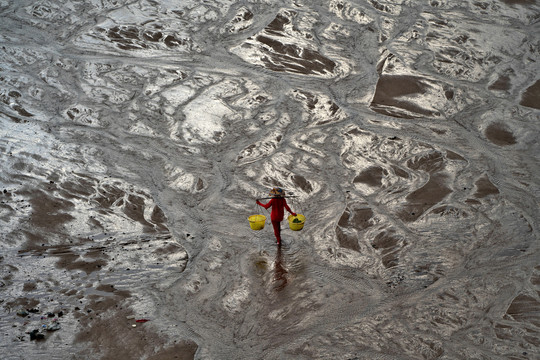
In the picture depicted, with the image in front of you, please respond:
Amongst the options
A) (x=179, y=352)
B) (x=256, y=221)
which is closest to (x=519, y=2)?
(x=256, y=221)

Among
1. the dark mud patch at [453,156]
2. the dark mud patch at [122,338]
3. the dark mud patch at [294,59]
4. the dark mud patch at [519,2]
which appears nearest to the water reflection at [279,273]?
the dark mud patch at [122,338]

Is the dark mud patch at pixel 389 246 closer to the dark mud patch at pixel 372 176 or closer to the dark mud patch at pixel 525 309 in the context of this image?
the dark mud patch at pixel 372 176

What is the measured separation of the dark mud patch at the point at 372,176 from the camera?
1126 centimetres

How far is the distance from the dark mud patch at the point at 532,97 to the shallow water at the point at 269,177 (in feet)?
0.17

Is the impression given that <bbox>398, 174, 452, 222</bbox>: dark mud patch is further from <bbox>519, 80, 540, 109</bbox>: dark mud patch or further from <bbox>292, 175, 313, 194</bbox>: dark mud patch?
<bbox>519, 80, 540, 109</bbox>: dark mud patch

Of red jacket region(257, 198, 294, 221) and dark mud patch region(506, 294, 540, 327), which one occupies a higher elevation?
red jacket region(257, 198, 294, 221)

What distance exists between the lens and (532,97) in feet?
46.3

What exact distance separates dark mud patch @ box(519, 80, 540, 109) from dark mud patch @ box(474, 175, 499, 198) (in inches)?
138

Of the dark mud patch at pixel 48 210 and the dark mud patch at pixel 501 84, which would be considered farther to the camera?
the dark mud patch at pixel 501 84

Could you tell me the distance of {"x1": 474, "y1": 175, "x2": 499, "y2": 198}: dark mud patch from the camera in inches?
430

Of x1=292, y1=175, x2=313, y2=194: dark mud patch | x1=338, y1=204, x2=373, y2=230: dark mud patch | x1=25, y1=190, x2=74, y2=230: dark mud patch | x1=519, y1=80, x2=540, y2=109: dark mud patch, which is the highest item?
x1=519, y1=80, x2=540, y2=109: dark mud patch

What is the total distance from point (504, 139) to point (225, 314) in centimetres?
746

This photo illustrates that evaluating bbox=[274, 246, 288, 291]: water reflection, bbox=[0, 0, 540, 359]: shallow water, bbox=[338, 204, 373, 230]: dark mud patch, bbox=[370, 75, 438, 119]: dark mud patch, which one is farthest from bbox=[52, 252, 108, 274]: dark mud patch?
bbox=[370, 75, 438, 119]: dark mud patch

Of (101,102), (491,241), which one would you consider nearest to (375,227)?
(491,241)
